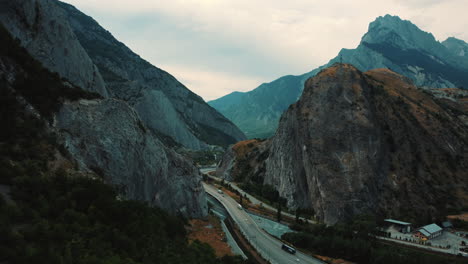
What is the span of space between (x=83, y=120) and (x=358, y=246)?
45205 mm

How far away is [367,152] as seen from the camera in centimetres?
7925

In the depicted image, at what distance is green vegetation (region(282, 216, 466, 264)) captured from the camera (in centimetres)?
4519

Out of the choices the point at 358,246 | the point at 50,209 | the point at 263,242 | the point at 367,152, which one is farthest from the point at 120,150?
the point at 367,152

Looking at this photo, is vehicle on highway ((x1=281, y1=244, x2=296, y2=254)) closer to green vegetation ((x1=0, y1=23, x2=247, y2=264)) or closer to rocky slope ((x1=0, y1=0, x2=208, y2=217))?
rocky slope ((x1=0, y1=0, x2=208, y2=217))

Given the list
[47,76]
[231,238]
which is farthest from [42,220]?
[231,238]

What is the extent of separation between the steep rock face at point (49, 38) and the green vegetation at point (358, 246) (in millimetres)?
51176

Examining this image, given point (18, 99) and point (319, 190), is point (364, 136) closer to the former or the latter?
point (319, 190)

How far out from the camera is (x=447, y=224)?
6253 centimetres

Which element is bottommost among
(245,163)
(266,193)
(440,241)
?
(440,241)

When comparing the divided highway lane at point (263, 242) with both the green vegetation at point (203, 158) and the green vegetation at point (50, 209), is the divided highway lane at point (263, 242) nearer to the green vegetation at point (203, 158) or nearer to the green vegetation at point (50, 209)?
the green vegetation at point (50, 209)

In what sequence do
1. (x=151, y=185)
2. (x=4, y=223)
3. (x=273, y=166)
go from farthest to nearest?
1. (x=273, y=166)
2. (x=151, y=185)
3. (x=4, y=223)

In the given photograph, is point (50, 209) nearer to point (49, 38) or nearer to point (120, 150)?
point (120, 150)

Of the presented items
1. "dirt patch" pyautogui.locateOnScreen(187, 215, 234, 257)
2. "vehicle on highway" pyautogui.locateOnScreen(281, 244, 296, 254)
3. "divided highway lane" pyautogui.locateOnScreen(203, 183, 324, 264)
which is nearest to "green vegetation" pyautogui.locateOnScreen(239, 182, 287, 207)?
"divided highway lane" pyautogui.locateOnScreen(203, 183, 324, 264)

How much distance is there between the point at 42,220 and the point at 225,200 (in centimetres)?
7446
